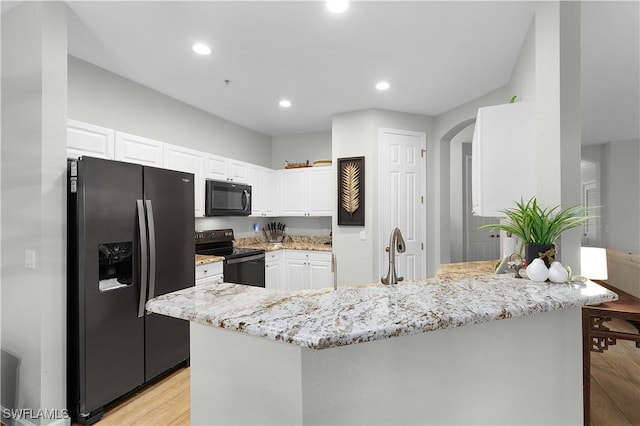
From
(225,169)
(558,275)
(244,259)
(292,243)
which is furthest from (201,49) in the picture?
(292,243)

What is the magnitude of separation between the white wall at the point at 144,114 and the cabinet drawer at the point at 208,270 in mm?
1519

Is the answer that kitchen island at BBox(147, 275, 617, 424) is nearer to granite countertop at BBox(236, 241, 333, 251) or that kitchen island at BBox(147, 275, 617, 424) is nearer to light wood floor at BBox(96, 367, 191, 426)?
light wood floor at BBox(96, 367, 191, 426)

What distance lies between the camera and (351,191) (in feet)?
13.3

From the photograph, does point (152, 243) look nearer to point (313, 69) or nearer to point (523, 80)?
point (313, 69)

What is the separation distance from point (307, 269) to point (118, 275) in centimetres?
263

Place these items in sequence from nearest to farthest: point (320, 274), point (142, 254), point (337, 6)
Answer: point (337, 6)
point (142, 254)
point (320, 274)

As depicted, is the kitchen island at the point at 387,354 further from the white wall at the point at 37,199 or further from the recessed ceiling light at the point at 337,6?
the recessed ceiling light at the point at 337,6

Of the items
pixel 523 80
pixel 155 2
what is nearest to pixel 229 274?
pixel 155 2

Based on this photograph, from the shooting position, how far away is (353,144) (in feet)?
13.3

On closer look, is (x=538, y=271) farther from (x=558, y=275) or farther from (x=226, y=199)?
(x=226, y=199)

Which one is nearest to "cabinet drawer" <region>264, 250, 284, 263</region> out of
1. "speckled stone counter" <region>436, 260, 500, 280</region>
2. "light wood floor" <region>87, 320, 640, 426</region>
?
"light wood floor" <region>87, 320, 640, 426</region>

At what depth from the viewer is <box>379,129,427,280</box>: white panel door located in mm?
3969

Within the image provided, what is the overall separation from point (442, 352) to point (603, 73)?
3.67 metres

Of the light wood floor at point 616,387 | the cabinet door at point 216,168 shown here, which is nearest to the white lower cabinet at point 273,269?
the cabinet door at point 216,168
